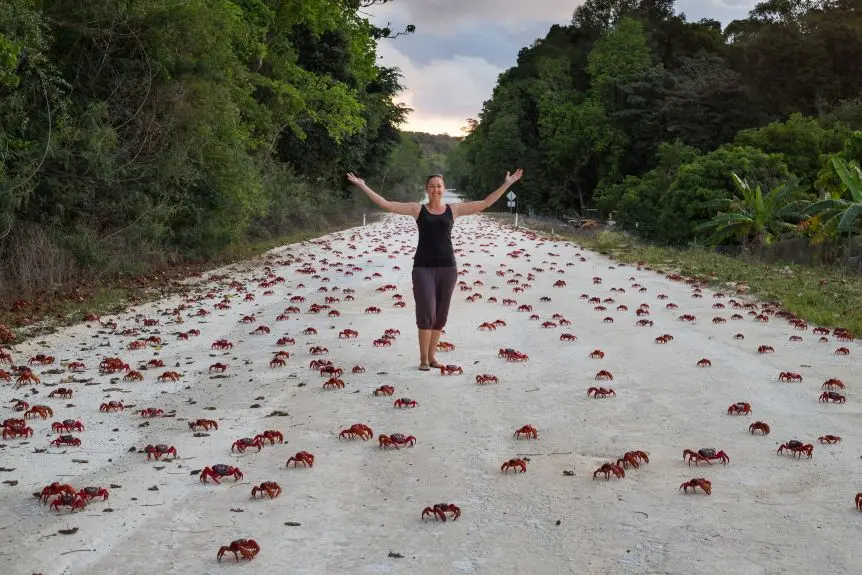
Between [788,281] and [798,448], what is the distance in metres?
12.6

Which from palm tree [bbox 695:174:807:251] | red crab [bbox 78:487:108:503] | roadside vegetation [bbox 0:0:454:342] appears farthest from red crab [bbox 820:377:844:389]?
palm tree [bbox 695:174:807:251]

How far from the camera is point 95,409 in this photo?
24.6ft

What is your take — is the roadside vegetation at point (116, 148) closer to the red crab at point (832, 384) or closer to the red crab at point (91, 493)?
the red crab at point (91, 493)

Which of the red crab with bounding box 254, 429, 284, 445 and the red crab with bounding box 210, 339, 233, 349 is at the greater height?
the red crab with bounding box 254, 429, 284, 445

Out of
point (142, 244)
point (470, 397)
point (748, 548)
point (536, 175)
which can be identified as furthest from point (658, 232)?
point (536, 175)

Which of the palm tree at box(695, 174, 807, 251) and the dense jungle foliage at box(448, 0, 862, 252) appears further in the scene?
the dense jungle foliage at box(448, 0, 862, 252)

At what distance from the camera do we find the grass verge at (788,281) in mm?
13047

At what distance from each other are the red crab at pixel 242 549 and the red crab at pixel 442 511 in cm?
105

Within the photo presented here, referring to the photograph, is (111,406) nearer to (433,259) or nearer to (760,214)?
(433,259)

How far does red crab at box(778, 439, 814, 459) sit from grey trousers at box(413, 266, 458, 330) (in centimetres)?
388

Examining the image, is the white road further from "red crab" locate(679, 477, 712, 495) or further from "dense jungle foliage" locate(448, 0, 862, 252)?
"dense jungle foliage" locate(448, 0, 862, 252)

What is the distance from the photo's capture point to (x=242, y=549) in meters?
4.30

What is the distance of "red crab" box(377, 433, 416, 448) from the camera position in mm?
6266

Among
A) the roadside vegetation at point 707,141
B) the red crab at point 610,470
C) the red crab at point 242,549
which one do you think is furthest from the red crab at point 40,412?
the roadside vegetation at point 707,141
